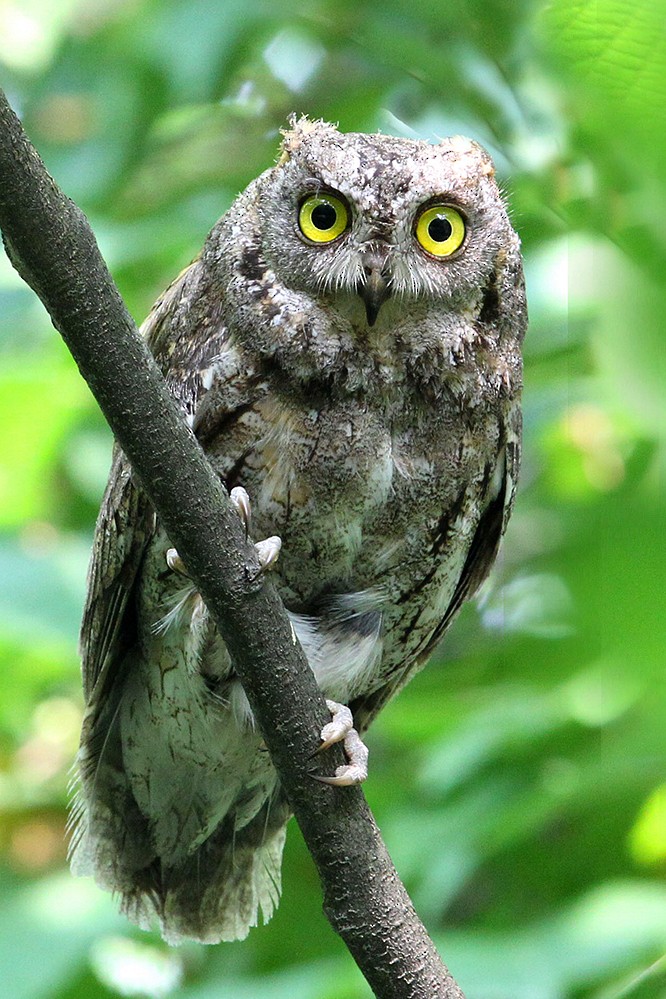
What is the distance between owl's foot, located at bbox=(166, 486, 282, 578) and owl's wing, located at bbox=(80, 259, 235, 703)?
0.21 meters

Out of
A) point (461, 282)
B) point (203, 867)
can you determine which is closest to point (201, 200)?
point (461, 282)

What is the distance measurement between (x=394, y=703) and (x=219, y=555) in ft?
5.43

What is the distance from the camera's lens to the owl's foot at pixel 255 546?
1.73 metres

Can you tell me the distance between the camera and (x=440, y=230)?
7.41 ft

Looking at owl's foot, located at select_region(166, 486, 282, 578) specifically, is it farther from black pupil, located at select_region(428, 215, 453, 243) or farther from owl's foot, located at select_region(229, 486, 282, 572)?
black pupil, located at select_region(428, 215, 453, 243)

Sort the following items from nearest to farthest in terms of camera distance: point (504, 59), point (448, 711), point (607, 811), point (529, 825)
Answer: point (504, 59)
point (607, 811)
point (529, 825)
point (448, 711)

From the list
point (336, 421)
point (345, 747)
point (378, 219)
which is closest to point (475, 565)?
point (336, 421)

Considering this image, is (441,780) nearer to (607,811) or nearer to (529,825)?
(529,825)

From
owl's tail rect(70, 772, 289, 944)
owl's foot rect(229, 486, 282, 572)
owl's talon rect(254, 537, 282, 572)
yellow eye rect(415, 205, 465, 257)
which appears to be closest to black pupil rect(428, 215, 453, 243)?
yellow eye rect(415, 205, 465, 257)

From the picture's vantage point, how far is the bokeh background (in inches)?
86.9

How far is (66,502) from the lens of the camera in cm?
368

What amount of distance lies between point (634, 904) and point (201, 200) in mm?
2566

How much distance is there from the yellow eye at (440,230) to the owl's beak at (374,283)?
0.50ft

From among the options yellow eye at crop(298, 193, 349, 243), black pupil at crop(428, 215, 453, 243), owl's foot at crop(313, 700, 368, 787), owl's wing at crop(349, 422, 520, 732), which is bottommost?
Answer: owl's foot at crop(313, 700, 368, 787)
